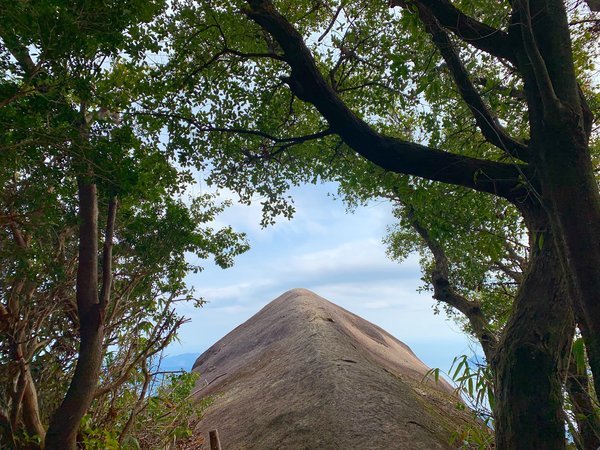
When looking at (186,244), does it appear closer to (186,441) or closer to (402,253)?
(186,441)

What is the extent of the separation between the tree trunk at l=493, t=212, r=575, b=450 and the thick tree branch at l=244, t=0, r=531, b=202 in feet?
3.34

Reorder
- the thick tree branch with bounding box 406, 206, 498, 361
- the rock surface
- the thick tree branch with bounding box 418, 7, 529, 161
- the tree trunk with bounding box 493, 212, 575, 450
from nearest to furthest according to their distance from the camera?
the tree trunk with bounding box 493, 212, 575, 450 < the thick tree branch with bounding box 418, 7, 529, 161 < the rock surface < the thick tree branch with bounding box 406, 206, 498, 361

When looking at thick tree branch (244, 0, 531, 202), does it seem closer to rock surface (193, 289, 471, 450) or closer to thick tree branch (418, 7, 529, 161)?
thick tree branch (418, 7, 529, 161)

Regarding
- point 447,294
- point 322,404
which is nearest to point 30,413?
point 322,404

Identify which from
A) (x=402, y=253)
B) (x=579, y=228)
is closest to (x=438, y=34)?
(x=579, y=228)

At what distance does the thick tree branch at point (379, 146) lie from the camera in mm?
4703

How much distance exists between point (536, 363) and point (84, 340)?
5.11 m

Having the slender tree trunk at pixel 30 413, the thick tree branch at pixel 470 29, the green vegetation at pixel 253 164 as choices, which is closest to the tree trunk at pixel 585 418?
the green vegetation at pixel 253 164

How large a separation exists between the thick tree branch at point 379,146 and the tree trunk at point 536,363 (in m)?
1.02

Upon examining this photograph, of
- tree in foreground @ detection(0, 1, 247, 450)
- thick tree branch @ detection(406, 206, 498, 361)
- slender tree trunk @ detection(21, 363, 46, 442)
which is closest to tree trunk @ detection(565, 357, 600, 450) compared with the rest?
thick tree branch @ detection(406, 206, 498, 361)

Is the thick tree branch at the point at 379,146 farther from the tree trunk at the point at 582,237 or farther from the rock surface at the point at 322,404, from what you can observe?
the rock surface at the point at 322,404

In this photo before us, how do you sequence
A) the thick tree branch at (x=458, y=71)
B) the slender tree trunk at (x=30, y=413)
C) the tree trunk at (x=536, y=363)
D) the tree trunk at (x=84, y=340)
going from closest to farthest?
the tree trunk at (x=536, y=363), the tree trunk at (x=84, y=340), the thick tree branch at (x=458, y=71), the slender tree trunk at (x=30, y=413)

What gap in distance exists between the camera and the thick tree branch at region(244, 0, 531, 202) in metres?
4.70

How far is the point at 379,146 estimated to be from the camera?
4777mm
